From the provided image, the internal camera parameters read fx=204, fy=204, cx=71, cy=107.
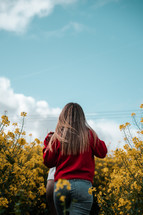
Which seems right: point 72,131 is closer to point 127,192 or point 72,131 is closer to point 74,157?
point 74,157

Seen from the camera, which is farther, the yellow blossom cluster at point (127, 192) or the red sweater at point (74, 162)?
the yellow blossom cluster at point (127, 192)

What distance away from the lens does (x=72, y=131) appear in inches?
72.5

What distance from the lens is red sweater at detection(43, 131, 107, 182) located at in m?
1.68

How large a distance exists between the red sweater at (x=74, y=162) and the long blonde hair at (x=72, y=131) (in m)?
0.05

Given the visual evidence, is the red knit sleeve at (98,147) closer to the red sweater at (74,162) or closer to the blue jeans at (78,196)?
the red sweater at (74,162)

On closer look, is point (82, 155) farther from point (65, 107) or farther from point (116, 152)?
point (116, 152)

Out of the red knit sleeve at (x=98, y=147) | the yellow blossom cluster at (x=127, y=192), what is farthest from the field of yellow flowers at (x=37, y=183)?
the red knit sleeve at (x=98, y=147)

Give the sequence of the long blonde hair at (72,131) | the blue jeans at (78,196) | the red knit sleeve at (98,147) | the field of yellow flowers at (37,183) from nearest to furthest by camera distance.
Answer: the blue jeans at (78,196) < the long blonde hair at (72,131) < the red knit sleeve at (98,147) < the field of yellow flowers at (37,183)

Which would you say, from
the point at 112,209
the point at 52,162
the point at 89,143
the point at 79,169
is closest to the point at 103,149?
the point at 89,143

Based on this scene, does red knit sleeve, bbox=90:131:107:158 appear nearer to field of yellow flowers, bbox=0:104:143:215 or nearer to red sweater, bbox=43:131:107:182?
red sweater, bbox=43:131:107:182

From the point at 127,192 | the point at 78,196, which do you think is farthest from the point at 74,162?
the point at 127,192

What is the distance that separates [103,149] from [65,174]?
0.44 m

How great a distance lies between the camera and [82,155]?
1.74 metres

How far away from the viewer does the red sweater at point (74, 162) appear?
1.68 m
